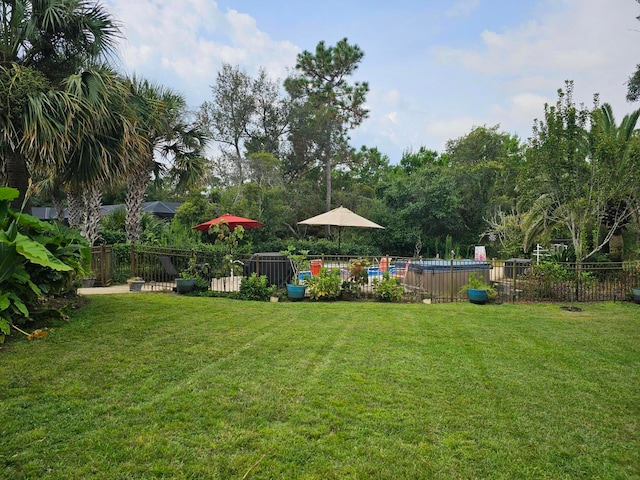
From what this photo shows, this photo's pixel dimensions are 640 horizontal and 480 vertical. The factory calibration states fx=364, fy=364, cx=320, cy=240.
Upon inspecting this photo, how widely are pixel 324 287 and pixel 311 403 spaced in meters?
5.21

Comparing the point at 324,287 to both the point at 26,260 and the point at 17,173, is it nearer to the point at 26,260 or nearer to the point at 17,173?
the point at 26,260

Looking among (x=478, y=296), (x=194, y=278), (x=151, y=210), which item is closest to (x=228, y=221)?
(x=194, y=278)

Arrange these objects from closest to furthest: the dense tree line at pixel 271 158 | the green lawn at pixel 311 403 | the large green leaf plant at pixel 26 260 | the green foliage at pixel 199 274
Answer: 1. the green lawn at pixel 311 403
2. the large green leaf plant at pixel 26 260
3. the dense tree line at pixel 271 158
4. the green foliage at pixel 199 274

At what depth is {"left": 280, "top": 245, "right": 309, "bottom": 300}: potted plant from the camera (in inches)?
323

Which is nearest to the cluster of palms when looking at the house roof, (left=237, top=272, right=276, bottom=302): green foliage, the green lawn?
the green lawn

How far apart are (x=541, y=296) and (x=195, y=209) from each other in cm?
Result: 1270

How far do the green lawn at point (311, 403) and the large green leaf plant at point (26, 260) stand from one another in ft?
1.66

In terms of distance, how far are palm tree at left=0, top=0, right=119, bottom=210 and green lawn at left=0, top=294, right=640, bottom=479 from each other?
2516mm

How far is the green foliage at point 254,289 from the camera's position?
321 inches

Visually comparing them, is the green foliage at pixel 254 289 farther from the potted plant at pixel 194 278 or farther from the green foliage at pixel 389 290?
the green foliage at pixel 389 290

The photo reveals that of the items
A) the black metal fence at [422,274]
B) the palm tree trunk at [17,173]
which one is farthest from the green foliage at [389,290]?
the palm tree trunk at [17,173]

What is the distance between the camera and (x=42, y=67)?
583 centimetres

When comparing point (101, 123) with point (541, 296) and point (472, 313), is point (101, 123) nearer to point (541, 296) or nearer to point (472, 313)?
point (472, 313)

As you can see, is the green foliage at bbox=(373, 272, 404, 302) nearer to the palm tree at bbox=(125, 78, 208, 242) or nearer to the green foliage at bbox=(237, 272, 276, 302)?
the green foliage at bbox=(237, 272, 276, 302)
